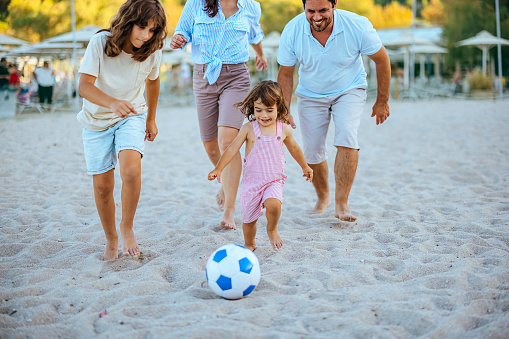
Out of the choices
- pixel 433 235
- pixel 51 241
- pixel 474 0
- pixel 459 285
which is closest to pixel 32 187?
pixel 51 241

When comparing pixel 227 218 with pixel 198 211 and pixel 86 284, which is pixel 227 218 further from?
pixel 86 284

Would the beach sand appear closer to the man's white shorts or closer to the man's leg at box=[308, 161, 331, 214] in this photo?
the man's leg at box=[308, 161, 331, 214]

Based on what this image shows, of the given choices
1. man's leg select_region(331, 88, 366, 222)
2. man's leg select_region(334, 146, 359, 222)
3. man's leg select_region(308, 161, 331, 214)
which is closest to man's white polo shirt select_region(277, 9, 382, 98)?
man's leg select_region(331, 88, 366, 222)

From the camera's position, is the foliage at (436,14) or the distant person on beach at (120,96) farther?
the foliage at (436,14)

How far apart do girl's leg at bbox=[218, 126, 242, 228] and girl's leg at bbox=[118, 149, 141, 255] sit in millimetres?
958

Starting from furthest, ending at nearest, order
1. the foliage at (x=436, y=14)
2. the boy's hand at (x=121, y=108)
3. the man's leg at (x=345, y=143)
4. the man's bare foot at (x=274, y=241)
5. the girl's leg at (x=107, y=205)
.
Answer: the foliage at (x=436, y=14) → the man's leg at (x=345, y=143) → the man's bare foot at (x=274, y=241) → the girl's leg at (x=107, y=205) → the boy's hand at (x=121, y=108)

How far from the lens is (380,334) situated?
236cm

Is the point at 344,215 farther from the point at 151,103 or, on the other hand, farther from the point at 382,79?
the point at 151,103

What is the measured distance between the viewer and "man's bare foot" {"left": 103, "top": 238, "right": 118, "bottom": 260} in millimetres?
3582

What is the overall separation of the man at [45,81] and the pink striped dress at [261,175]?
51.4 feet

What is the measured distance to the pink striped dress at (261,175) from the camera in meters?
3.54

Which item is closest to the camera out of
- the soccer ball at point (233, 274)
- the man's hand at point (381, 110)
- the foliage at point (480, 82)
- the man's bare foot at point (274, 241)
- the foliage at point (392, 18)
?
the soccer ball at point (233, 274)

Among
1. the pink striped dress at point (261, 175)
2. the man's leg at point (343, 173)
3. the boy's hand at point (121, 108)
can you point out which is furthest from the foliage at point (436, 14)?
the boy's hand at point (121, 108)

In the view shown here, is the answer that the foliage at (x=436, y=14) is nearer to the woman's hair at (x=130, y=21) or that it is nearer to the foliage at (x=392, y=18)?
the foliage at (x=392, y=18)
